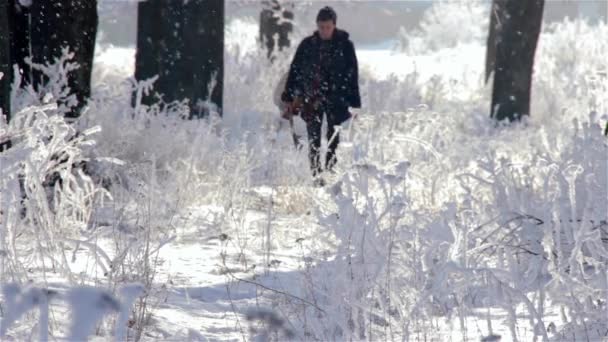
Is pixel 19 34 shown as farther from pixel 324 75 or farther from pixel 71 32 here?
pixel 324 75

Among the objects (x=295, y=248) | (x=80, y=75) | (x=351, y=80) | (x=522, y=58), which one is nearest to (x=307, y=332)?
(x=295, y=248)

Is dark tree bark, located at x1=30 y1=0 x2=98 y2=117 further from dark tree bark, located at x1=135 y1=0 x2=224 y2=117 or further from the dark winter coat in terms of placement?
dark tree bark, located at x1=135 y1=0 x2=224 y2=117

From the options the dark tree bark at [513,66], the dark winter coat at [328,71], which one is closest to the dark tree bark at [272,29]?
the dark tree bark at [513,66]

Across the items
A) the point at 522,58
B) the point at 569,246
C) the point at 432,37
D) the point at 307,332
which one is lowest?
the point at 307,332

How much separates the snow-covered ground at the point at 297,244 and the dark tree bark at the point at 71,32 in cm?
26

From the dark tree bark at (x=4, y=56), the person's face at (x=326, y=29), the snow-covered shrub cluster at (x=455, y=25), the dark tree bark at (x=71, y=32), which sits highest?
the snow-covered shrub cluster at (x=455, y=25)

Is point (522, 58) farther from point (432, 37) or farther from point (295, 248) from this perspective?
point (432, 37)

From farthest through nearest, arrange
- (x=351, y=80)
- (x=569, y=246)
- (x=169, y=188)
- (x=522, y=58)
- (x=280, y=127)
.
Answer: (x=522, y=58), (x=280, y=127), (x=351, y=80), (x=169, y=188), (x=569, y=246)

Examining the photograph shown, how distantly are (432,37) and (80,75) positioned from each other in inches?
1349

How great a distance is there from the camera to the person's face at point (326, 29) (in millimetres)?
7930

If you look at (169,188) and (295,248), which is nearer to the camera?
(295,248)

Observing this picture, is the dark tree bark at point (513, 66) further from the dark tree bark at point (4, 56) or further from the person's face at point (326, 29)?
the dark tree bark at point (4, 56)

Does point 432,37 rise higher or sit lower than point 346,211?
higher

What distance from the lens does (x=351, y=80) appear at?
26.5 feet
